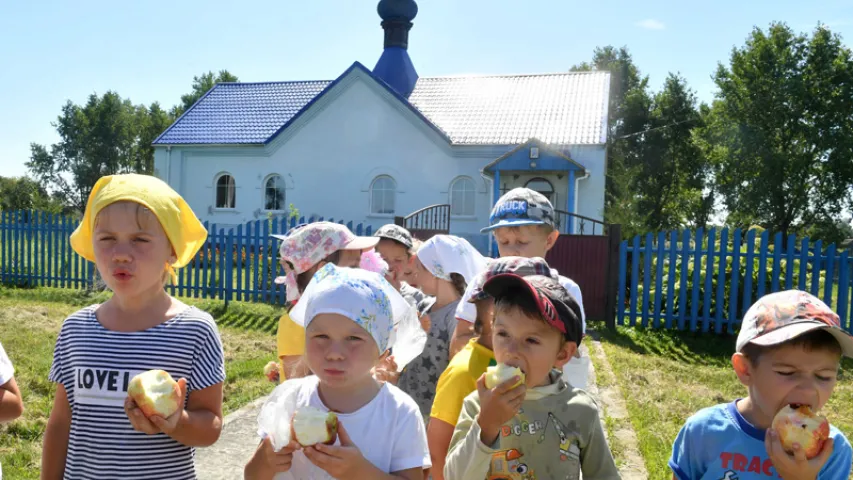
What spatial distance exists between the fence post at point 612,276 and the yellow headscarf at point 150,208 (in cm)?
903

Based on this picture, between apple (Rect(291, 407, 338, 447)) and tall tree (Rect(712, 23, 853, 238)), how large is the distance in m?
36.4

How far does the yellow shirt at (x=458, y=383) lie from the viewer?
7.02 ft

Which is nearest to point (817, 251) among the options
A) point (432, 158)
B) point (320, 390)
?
point (320, 390)

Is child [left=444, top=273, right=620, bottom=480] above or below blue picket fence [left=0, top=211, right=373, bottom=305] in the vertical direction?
above

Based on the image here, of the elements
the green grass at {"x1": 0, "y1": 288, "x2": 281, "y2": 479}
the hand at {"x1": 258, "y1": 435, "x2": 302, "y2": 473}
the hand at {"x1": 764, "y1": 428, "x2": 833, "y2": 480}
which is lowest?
the green grass at {"x1": 0, "y1": 288, "x2": 281, "y2": 479}

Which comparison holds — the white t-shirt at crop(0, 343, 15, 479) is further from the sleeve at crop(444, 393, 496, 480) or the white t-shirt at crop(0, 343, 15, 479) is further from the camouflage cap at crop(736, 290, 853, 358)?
the camouflage cap at crop(736, 290, 853, 358)

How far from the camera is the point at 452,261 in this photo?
10.5 feet

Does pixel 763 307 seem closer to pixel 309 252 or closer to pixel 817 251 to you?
pixel 309 252

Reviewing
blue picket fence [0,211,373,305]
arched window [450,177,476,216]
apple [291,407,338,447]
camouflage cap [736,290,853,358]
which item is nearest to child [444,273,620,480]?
apple [291,407,338,447]

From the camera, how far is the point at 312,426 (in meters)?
1.63

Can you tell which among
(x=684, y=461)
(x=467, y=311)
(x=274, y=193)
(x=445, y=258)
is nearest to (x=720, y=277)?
(x=445, y=258)

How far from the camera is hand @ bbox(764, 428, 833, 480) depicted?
1636 mm

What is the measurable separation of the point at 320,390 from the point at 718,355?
8275 mm

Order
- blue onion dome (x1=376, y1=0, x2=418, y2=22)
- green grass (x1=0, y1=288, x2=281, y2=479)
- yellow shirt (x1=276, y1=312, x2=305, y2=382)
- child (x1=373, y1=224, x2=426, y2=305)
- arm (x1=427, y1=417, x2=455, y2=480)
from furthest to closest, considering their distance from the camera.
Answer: blue onion dome (x1=376, y1=0, x2=418, y2=22)
green grass (x1=0, y1=288, x2=281, y2=479)
child (x1=373, y1=224, x2=426, y2=305)
yellow shirt (x1=276, y1=312, x2=305, y2=382)
arm (x1=427, y1=417, x2=455, y2=480)
